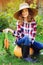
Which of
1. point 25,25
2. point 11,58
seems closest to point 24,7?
point 25,25

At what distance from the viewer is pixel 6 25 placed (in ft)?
16.1

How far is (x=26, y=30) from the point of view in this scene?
488 cm

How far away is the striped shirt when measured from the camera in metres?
4.87

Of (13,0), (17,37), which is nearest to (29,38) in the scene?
(17,37)

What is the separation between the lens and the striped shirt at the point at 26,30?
192 inches

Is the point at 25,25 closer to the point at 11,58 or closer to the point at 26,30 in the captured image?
the point at 26,30

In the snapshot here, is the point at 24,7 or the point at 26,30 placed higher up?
the point at 24,7

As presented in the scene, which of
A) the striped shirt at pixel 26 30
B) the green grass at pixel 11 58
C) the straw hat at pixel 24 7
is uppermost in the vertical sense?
the straw hat at pixel 24 7

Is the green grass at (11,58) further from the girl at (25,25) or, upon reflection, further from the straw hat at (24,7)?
the straw hat at (24,7)

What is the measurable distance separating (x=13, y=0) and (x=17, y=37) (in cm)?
38

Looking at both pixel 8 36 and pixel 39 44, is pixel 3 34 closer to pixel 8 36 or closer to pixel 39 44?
pixel 8 36

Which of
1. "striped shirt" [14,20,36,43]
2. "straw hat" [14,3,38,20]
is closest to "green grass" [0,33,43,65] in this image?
"striped shirt" [14,20,36,43]

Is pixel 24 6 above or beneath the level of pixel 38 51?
above

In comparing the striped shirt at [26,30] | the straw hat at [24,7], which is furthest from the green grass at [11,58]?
the straw hat at [24,7]
